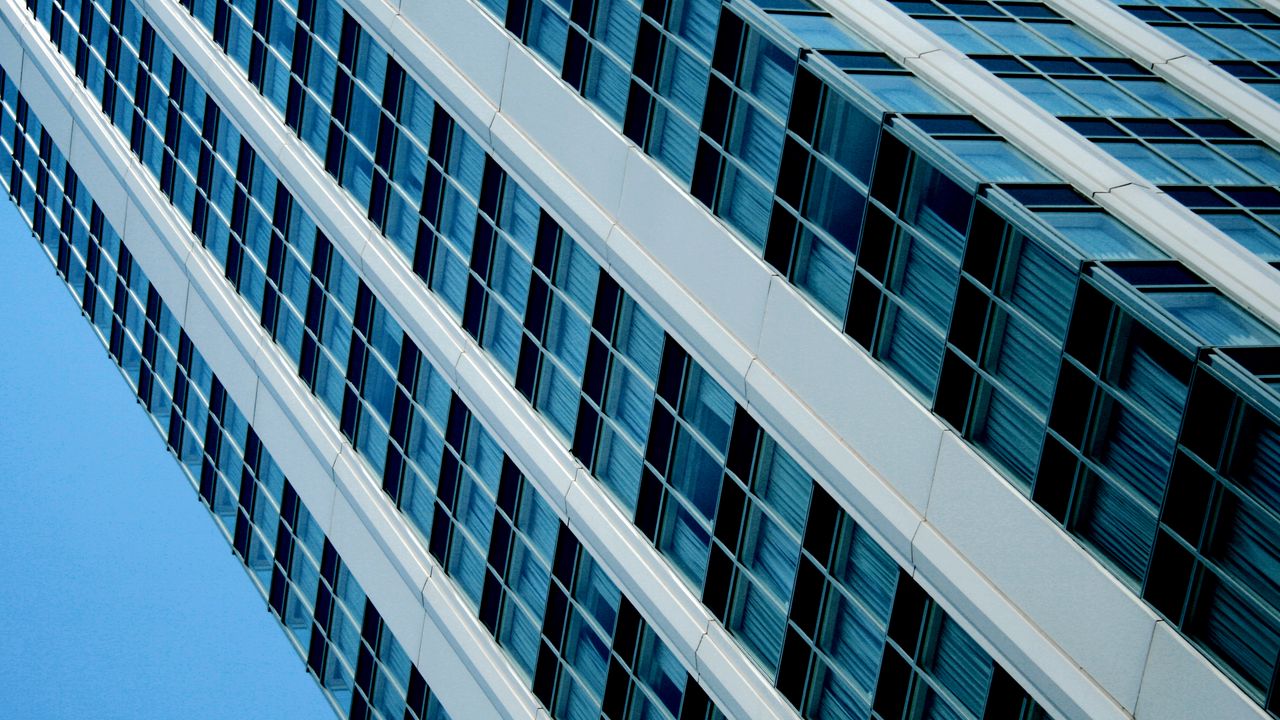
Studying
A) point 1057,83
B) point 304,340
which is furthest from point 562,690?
point 1057,83

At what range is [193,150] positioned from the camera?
48125 millimetres

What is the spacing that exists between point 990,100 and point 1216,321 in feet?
18.6

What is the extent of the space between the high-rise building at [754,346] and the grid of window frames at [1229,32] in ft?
0.47

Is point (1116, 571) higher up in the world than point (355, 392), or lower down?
higher up

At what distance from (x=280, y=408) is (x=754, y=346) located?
832 inches

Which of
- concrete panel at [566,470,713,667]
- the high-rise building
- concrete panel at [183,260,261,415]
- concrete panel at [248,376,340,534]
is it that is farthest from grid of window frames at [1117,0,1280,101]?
concrete panel at [183,260,261,415]

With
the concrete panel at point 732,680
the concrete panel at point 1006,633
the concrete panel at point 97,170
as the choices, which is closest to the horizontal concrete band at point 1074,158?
the concrete panel at point 1006,633

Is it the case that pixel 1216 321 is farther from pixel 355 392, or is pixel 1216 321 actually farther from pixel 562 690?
pixel 355 392

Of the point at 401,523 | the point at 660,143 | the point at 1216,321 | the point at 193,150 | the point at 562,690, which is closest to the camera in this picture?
the point at 1216,321

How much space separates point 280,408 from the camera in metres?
44.3

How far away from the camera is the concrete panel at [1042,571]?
2070cm

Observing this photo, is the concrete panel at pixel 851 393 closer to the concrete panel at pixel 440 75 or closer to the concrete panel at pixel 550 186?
the concrete panel at pixel 550 186

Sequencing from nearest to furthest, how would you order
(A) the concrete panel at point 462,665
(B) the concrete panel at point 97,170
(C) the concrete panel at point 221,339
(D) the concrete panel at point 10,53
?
1. (A) the concrete panel at point 462,665
2. (C) the concrete panel at point 221,339
3. (B) the concrete panel at point 97,170
4. (D) the concrete panel at point 10,53

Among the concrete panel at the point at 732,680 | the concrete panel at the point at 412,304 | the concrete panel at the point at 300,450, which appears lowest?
the concrete panel at the point at 300,450
